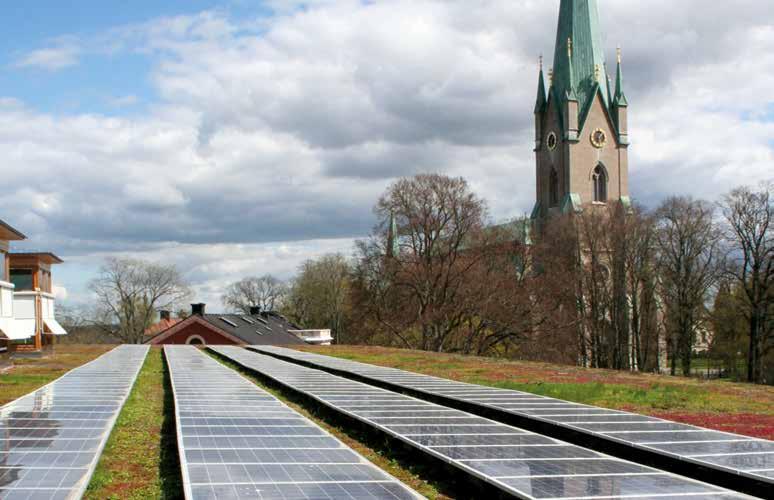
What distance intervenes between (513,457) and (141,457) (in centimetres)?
625

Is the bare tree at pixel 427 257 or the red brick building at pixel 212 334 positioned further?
the red brick building at pixel 212 334

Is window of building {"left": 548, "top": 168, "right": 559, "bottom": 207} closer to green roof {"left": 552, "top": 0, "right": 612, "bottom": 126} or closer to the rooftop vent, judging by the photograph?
green roof {"left": 552, "top": 0, "right": 612, "bottom": 126}

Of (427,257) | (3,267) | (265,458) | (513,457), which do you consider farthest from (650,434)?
(427,257)

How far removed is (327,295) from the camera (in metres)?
108

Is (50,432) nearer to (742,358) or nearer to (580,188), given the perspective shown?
(742,358)

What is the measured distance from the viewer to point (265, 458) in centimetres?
1095

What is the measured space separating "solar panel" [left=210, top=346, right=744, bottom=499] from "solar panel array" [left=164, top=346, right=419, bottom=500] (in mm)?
1358

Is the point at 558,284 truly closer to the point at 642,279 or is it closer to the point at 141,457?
the point at 642,279

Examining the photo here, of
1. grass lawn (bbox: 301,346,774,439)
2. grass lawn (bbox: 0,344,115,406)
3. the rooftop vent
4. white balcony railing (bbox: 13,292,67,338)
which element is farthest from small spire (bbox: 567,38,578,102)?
white balcony railing (bbox: 13,292,67,338)

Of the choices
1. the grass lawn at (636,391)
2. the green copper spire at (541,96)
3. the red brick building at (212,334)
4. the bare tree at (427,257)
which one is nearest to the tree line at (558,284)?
the bare tree at (427,257)

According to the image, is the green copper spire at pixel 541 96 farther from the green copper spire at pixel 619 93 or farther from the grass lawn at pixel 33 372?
the grass lawn at pixel 33 372

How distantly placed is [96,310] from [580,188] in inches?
2566

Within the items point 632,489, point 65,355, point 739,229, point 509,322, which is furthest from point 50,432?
point 739,229

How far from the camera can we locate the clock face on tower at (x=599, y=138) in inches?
3669
